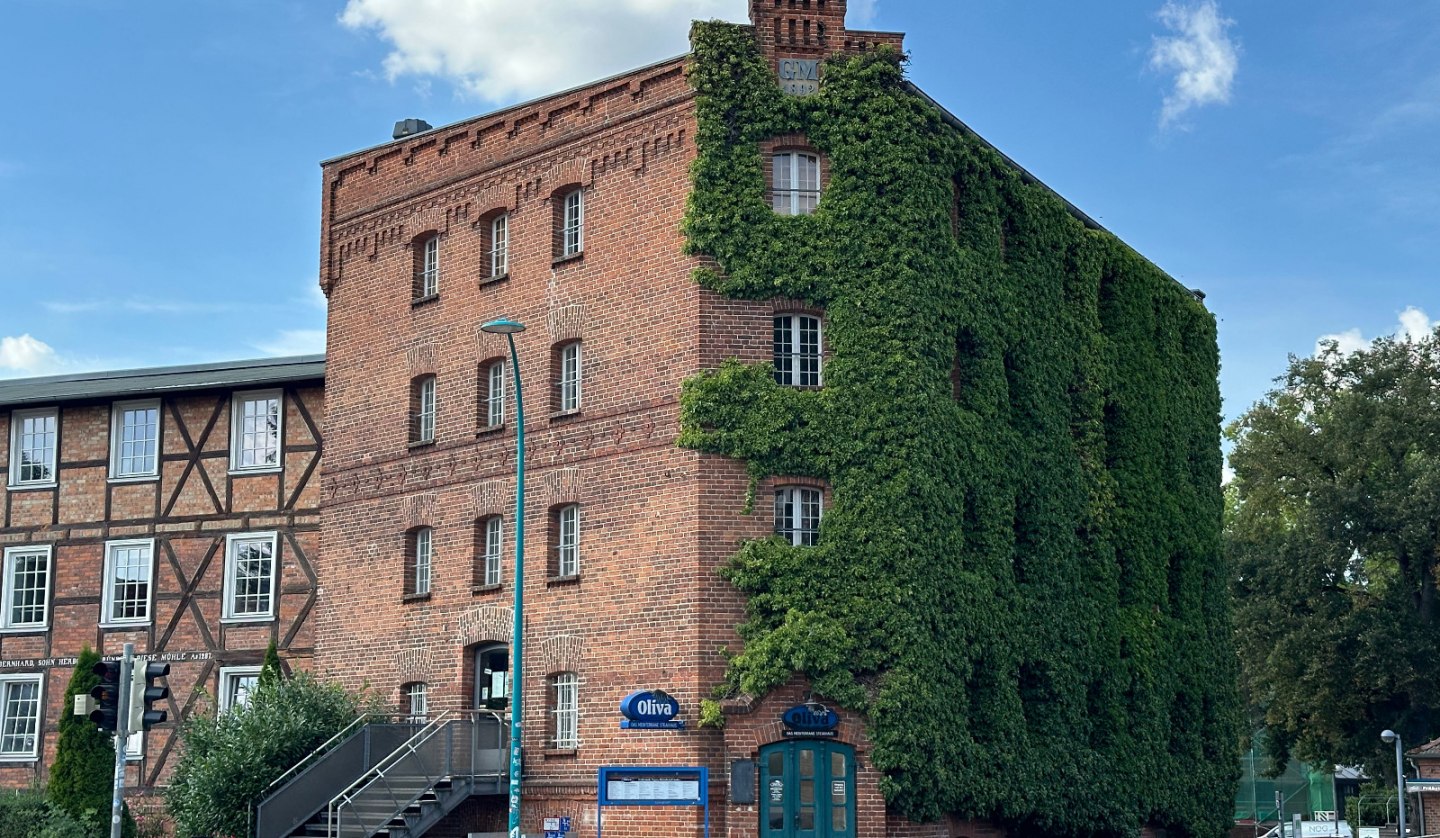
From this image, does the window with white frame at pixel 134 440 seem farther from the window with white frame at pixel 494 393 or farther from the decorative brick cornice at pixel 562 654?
the decorative brick cornice at pixel 562 654

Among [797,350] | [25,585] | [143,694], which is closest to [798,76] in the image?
[797,350]

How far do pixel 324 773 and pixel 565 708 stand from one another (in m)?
4.26

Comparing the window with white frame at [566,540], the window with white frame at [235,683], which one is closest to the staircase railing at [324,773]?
the window with white frame at [566,540]

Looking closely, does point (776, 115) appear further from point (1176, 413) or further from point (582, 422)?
point (1176, 413)

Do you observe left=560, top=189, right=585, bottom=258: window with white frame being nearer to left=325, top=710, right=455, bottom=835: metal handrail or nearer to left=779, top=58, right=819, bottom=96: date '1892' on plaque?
left=779, top=58, right=819, bottom=96: date '1892' on plaque

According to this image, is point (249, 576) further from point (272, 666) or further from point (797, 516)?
point (797, 516)

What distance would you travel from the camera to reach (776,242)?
29125 mm

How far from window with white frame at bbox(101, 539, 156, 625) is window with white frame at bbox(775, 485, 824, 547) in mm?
16241

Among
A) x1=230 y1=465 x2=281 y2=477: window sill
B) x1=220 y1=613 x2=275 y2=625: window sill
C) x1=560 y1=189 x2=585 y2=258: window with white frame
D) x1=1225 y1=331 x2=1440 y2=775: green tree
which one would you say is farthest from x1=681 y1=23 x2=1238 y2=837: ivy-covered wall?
x1=1225 y1=331 x2=1440 y2=775: green tree

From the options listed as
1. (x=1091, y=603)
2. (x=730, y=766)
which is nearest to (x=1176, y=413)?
(x=1091, y=603)

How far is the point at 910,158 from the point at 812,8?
3.35 meters

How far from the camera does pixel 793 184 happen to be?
98.5 feet

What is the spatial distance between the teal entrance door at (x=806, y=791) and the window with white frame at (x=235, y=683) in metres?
13.9

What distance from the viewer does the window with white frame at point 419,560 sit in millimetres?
33312
